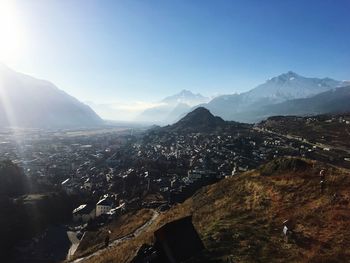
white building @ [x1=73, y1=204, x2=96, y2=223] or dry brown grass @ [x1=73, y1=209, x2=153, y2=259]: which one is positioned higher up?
dry brown grass @ [x1=73, y1=209, x2=153, y2=259]

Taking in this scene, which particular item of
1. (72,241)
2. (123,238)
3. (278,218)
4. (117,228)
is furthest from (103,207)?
(278,218)

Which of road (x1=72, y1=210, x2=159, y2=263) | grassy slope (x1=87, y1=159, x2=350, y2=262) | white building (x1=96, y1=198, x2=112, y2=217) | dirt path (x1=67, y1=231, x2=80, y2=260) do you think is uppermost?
grassy slope (x1=87, y1=159, x2=350, y2=262)

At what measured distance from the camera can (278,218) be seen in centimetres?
3419

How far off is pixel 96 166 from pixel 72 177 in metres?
27.8

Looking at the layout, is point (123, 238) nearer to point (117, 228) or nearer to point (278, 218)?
point (117, 228)

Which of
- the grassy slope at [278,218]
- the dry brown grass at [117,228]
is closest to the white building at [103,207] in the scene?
the dry brown grass at [117,228]

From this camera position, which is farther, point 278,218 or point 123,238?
point 123,238

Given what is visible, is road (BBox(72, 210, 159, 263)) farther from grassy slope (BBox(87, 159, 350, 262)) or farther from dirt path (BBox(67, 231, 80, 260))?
dirt path (BBox(67, 231, 80, 260))

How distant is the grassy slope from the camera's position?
26.6 m

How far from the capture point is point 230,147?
19650cm

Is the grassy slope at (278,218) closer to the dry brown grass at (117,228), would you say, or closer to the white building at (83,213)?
the dry brown grass at (117,228)

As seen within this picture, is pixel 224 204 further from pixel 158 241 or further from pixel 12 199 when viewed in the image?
pixel 12 199

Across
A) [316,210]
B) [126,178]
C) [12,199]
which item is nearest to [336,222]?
[316,210]

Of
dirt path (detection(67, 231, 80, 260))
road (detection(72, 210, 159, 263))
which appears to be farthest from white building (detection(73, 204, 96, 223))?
road (detection(72, 210, 159, 263))
